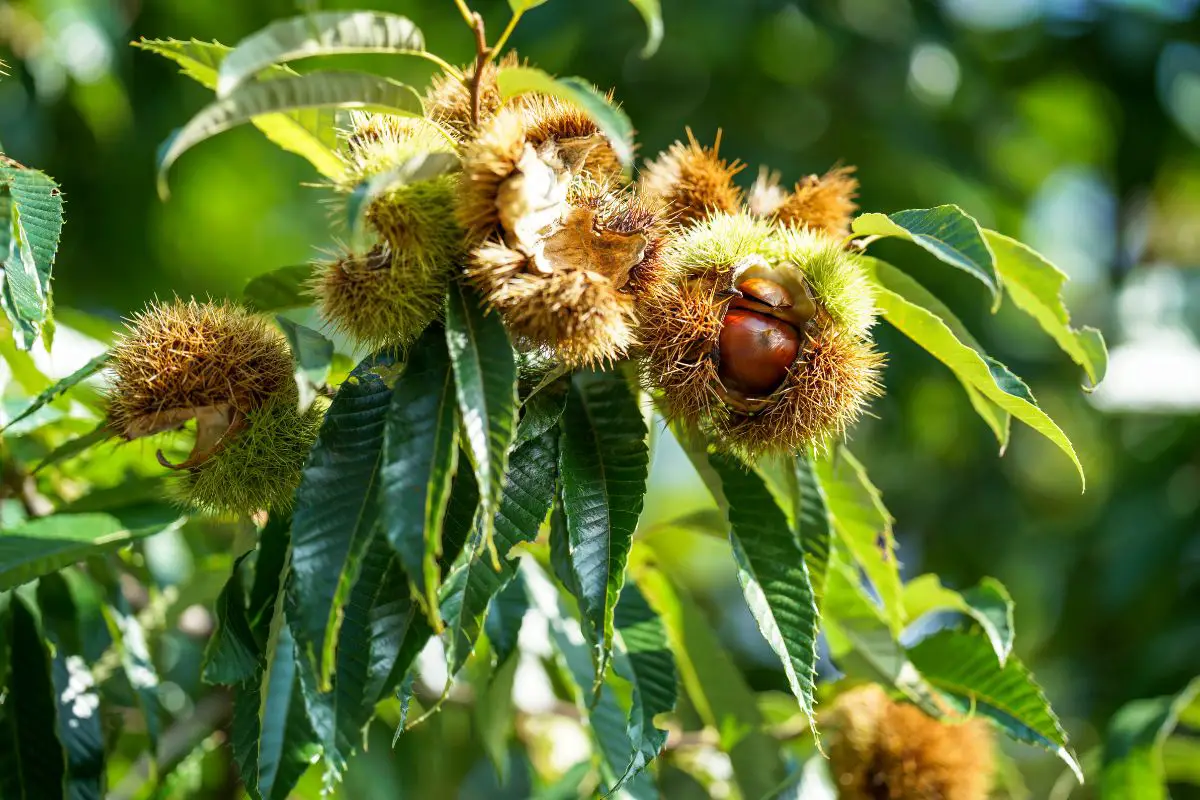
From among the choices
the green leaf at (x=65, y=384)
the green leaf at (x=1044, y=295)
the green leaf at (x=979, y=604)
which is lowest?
the green leaf at (x=979, y=604)

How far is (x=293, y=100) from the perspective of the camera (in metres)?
1.00

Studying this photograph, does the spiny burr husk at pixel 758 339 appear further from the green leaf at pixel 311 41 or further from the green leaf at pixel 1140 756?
the green leaf at pixel 1140 756

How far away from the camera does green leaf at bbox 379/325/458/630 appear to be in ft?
3.05

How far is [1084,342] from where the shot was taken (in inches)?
49.0

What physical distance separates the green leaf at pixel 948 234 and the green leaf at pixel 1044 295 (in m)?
0.10

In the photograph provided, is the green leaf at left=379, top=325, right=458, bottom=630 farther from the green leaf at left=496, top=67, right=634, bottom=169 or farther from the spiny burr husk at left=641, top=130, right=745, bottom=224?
the spiny burr husk at left=641, top=130, right=745, bottom=224

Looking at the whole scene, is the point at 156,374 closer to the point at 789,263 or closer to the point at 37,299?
the point at 37,299

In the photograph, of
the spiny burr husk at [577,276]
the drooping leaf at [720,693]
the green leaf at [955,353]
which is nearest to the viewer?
the spiny burr husk at [577,276]

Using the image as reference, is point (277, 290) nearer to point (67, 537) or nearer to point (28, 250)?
point (28, 250)

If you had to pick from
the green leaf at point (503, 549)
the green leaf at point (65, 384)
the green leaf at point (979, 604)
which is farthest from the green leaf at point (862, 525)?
the green leaf at point (65, 384)

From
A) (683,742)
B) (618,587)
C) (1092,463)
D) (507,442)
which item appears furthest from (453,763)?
(1092,463)

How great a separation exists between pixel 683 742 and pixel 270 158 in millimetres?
2897

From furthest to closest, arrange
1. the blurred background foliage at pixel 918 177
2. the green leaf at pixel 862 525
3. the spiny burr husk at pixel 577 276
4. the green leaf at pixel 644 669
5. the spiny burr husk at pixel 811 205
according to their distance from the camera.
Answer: the blurred background foliage at pixel 918 177 → the green leaf at pixel 862 525 → the spiny burr husk at pixel 811 205 → the green leaf at pixel 644 669 → the spiny burr husk at pixel 577 276

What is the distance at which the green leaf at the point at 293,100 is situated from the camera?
92 cm
